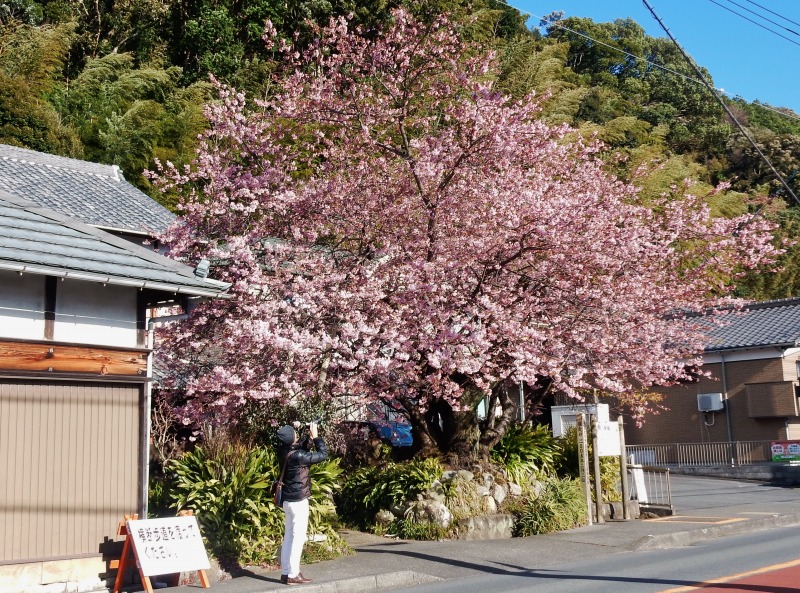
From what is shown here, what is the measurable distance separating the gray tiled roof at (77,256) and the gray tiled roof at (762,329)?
21908 mm

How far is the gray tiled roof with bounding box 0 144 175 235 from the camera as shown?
22.4 meters

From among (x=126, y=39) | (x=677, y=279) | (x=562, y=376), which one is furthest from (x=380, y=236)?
(x=126, y=39)

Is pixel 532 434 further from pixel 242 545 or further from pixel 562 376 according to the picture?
pixel 242 545

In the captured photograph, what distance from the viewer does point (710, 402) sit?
1160 inches

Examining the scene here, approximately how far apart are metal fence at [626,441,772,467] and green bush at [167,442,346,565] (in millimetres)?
18445

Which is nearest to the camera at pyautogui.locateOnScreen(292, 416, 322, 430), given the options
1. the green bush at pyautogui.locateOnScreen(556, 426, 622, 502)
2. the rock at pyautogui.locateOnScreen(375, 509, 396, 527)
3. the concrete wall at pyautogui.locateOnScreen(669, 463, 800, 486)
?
the rock at pyautogui.locateOnScreen(375, 509, 396, 527)

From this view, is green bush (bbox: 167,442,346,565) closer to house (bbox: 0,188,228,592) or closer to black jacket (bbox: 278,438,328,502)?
house (bbox: 0,188,228,592)

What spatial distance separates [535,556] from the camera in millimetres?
12203

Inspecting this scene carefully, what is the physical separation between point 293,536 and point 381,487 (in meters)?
4.84

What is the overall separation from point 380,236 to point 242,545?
18.8 feet

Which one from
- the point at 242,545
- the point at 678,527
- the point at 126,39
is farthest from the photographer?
the point at 126,39

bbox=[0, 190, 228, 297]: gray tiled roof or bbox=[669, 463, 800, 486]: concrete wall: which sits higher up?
bbox=[0, 190, 228, 297]: gray tiled roof

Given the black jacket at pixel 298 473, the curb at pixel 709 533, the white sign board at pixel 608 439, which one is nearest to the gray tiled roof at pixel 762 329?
the curb at pixel 709 533

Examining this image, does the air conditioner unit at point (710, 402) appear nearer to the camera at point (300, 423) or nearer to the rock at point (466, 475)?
the rock at point (466, 475)
